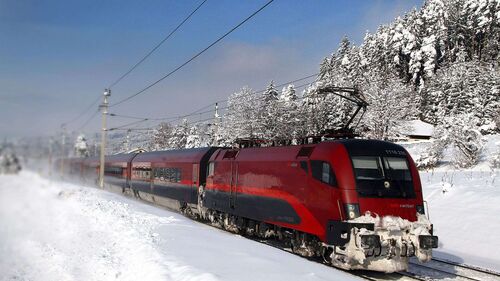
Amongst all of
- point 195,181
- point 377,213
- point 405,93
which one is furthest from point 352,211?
point 405,93

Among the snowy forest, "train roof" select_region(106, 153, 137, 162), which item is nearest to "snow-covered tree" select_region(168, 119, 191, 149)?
the snowy forest

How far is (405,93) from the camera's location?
5719 cm

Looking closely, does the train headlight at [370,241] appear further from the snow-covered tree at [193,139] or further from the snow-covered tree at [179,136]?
the snow-covered tree at [179,136]

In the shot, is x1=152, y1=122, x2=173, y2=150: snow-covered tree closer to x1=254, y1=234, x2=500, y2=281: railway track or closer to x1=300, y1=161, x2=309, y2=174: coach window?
x1=300, y1=161, x2=309, y2=174: coach window

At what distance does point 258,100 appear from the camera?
7100cm

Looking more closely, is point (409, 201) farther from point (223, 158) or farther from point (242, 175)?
point (223, 158)

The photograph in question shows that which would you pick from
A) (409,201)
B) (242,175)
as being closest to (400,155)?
(409,201)

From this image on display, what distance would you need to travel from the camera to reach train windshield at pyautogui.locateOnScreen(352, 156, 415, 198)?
10.9m

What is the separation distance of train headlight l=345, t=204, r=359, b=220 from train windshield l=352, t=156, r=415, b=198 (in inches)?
13.5

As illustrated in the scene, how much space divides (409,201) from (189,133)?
80.3 metres

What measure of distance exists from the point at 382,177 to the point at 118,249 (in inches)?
281

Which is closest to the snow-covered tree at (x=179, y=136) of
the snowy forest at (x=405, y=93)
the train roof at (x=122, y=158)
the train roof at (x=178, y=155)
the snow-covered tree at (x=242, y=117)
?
the snowy forest at (x=405, y=93)

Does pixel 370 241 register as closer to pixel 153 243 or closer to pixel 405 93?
pixel 153 243

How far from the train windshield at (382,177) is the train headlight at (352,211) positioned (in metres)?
0.34
